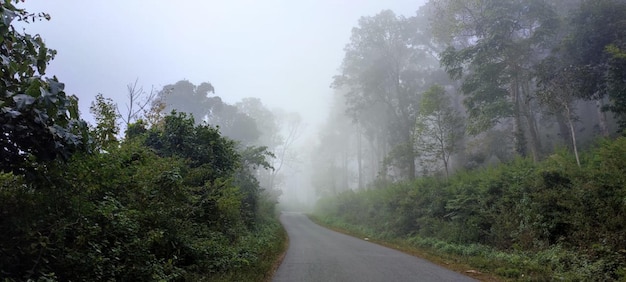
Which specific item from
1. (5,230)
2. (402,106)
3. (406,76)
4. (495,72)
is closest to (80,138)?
(5,230)

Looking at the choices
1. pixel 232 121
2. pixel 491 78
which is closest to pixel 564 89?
pixel 491 78

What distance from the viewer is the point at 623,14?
14.9 metres

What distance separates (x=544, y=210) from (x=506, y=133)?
16042 mm

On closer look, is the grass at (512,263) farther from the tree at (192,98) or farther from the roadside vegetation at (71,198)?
the tree at (192,98)

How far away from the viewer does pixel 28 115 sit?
366 centimetres

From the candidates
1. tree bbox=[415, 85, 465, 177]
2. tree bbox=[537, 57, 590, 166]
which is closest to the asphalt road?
tree bbox=[537, 57, 590, 166]

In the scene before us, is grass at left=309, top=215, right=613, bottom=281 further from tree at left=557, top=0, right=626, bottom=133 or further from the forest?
tree at left=557, top=0, right=626, bottom=133

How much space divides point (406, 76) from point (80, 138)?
30959 mm

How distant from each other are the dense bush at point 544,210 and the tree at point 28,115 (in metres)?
9.30

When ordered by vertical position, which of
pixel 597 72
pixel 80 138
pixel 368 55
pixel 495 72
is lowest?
pixel 80 138

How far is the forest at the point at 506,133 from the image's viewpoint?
368 inches

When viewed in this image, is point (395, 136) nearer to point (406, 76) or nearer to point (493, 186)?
point (406, 76)

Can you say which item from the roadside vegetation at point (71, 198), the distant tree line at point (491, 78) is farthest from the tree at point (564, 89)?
the roadside vegetation at point (71, 198)

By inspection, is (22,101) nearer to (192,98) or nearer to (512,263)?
(512,263)
